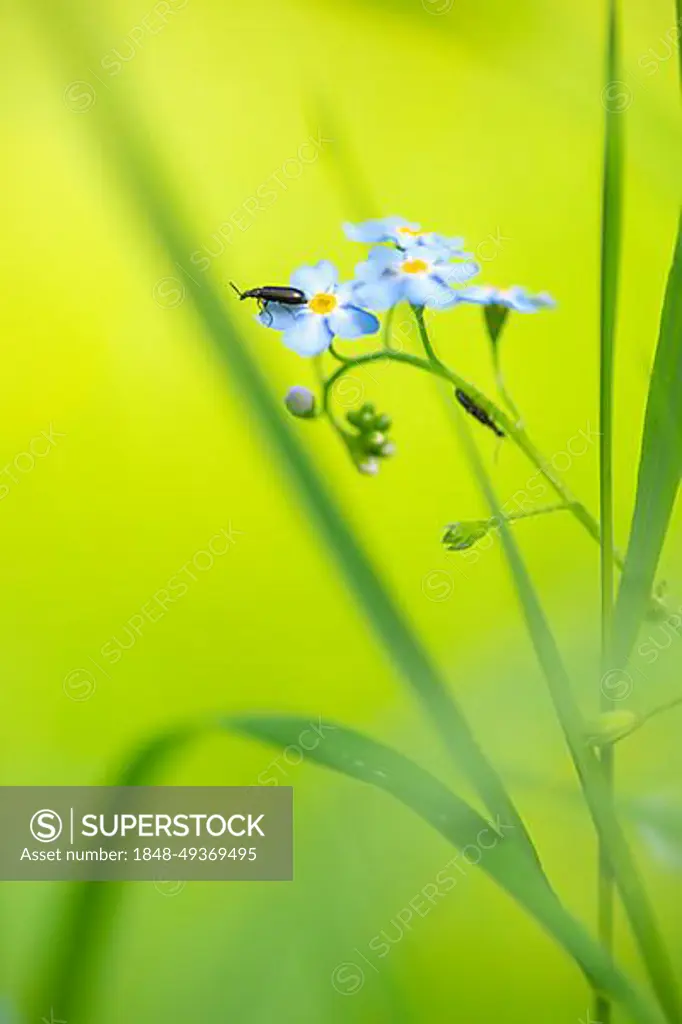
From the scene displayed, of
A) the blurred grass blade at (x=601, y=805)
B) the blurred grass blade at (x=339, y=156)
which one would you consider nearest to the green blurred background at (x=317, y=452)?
the blurred grass blade at (x=339, y=156)

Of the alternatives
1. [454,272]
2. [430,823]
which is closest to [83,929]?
[430,823]

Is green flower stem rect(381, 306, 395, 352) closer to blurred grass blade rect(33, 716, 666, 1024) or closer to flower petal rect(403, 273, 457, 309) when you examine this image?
flower petal rect(403, 273, 457, 309)

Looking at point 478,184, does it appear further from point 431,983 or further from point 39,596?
point 431,983

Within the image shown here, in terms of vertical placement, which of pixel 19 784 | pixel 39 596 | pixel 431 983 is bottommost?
pixel 431 983

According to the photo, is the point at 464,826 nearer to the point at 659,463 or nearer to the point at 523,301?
the point at 659,463

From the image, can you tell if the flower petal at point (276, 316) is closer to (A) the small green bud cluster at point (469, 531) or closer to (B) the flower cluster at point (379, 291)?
(B) the flower cluster at point (379, 291)

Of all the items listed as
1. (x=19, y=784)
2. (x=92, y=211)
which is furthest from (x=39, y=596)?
(x=92, y=211)

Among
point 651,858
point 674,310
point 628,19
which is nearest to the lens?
point 674,310
